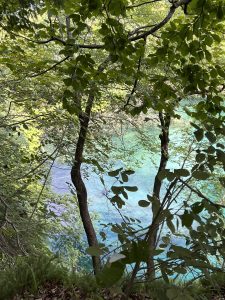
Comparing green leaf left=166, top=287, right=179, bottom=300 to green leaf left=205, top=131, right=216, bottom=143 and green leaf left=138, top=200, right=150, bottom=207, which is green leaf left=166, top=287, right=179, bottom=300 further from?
green leaf left=205, top=131, right=216, bottom=143

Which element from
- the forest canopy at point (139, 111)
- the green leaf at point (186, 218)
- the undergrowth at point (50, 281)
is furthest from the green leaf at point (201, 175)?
the undergrowth at point (50, 281)

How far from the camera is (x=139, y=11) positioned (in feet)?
20.1

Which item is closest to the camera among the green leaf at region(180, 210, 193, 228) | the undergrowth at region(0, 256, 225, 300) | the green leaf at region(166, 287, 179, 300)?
the green leaf at region(166, 287, 179, 300)

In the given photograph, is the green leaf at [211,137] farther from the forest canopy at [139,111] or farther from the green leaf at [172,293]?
the green leaf at [172,293]

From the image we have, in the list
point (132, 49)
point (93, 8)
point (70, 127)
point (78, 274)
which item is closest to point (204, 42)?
point (132, 49)

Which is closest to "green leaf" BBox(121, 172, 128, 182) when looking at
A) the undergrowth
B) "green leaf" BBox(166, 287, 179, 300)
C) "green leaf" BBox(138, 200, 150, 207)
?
"green leaf" BBox(138, 200, 150, 207)

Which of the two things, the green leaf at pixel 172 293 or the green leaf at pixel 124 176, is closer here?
the green leaf at pixel 172 293

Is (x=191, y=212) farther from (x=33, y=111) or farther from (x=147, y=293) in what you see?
(x=33, y=111)

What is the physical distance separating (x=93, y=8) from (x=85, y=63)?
286 mm

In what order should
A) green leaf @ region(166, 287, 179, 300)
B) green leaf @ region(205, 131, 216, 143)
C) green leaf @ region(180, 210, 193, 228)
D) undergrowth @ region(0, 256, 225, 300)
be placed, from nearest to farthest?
1. green leaf @ region(166, 287, 179, 300)
2. green leaf @ region(180, 210, 193, 228)
3. green leaf @ region(205, 131, 216, 143)
4. undergrowth @ region(0, 256, 225, 300)

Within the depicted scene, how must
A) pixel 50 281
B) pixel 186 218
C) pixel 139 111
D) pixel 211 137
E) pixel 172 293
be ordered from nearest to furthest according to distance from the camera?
1. pixel 172 293
2. pixel 186 218
3. pixel 211 137
4. pixel 139 111
5. pixel 50 281

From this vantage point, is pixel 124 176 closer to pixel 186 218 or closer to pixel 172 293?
pixel 186 218

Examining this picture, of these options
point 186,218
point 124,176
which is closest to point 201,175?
point 186,218

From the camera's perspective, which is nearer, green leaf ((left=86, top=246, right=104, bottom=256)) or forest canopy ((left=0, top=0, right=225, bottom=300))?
green leaf ((left=86, top=246, right=104, bottom=256))
